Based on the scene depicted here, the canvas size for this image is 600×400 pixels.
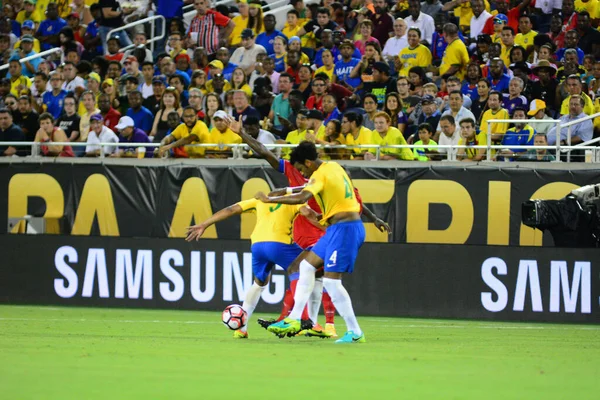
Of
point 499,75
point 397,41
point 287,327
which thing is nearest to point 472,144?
point 499,75

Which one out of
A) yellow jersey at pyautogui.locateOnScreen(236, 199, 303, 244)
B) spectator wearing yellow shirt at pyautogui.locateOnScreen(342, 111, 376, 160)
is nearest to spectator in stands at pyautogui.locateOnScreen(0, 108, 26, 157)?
spectator wearing yellow shirt at pyautogui.locateOnScreen(342, 111, 376, 160)

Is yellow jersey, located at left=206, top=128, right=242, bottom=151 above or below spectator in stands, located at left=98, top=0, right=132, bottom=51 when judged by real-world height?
below

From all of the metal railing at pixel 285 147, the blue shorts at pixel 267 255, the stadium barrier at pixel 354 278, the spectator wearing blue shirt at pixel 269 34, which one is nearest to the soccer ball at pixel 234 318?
the blue shorts at pixel 267 255

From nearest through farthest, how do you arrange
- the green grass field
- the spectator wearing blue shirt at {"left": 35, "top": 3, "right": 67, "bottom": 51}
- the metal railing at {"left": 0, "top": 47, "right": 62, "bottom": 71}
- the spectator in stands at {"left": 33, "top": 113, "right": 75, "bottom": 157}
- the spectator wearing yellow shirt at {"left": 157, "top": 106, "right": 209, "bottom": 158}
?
the green grass field
the spectator wearing yellow shirt at {"left": 157, "top": 106, "right": 209, "bottom": 158}
the spectator in stands at {"left": 33, "top": 113, "right": 75, "bottom": 157}
the metal railing at {"left": 0, "top": 47, "right": 62, "bottom": 71}
the spectator wearing blue shirt at {"left": 35, "top": 3, "right": 67, "bottom": 51}

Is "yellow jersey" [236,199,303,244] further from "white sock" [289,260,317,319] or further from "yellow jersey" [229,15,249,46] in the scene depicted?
"yellow jersey" [229,15,249,46]

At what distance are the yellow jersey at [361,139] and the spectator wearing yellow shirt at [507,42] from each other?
12.0ft

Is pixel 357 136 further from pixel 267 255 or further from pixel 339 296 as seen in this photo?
pixel 339 296

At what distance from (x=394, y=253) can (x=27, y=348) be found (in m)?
7.98

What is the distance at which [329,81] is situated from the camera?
20.6 meters

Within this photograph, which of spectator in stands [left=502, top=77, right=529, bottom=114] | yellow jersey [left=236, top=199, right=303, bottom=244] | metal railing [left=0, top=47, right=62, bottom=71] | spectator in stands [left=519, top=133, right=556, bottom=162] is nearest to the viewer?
yellow jersey [left=236, top=199, right=303, bottom=244]

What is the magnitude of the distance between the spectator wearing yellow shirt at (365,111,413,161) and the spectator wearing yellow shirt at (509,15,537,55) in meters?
3.91

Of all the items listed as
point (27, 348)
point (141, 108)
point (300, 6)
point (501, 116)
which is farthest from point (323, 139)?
point (27, 348)

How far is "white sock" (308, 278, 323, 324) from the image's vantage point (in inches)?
510

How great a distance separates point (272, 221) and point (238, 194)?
630 cm
